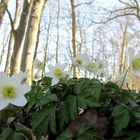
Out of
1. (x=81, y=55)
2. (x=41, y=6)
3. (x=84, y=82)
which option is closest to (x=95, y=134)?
(x=84, y=82)

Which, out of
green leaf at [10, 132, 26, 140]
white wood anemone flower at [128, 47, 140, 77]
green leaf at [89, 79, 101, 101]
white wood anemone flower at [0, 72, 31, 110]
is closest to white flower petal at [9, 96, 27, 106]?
white wood anemone flower at [0, 72, 31, 110]

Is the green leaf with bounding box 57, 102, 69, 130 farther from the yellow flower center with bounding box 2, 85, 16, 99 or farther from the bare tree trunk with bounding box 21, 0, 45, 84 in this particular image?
the bare tree trunk with bounding box 21, 0, 45, 84

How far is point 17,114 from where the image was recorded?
3.94ft

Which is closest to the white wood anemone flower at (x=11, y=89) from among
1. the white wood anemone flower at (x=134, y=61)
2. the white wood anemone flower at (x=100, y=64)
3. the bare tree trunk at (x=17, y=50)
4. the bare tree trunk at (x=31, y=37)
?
the white wood anemone flower at (x=134, y=61)

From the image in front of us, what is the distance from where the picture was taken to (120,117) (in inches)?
41.2

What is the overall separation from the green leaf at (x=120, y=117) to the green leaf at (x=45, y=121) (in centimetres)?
18

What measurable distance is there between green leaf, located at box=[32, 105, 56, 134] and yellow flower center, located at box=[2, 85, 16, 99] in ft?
0.35

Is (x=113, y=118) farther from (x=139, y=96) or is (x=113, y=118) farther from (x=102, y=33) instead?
(x=102, y=33)

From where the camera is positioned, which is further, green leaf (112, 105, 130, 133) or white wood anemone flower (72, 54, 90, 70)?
white wood anemone flower (72, 54, 90, 70)

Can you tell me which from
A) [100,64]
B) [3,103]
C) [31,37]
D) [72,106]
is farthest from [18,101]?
[31,37]

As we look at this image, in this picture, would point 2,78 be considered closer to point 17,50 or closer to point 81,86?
point 81,86

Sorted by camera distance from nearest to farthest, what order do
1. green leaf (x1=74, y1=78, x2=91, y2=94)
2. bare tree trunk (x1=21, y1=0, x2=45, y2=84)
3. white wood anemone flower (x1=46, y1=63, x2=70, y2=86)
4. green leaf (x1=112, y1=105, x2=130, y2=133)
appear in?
1. green leaf (x1=112, y1=105, x2=130, y2=133)
2. green leaf (x1=74, y1=78, x2=91, y2=94)
3. white wood anemone flower (x1=46, y1=63, x2=70, y2=86)
4. bare tree trunk (x1=21, y1=0, x2=45, y2=84)

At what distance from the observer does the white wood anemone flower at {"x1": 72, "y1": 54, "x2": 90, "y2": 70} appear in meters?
1.46

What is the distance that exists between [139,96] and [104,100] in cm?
19
